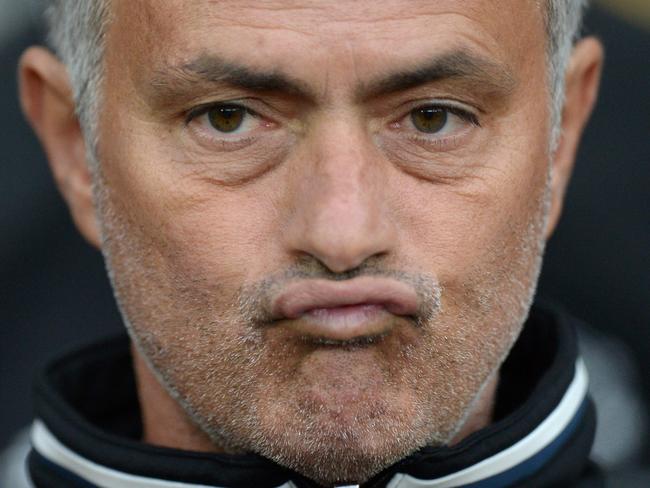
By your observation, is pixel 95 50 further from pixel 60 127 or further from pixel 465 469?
pixel 465 469

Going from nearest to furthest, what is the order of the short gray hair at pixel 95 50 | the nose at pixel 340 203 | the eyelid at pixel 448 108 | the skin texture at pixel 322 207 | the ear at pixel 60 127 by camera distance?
the nose at pixel 340 203, the skin texture at pixel 322 207, the eyelid at pixel 448 108, the short gray hair at pixel 95 50, the ear at pixel 60 127

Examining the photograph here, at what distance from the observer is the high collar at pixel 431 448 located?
346 centimetres

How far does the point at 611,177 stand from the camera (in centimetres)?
671

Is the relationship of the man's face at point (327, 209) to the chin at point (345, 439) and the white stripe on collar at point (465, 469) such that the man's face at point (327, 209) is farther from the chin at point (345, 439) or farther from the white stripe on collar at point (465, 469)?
the white stripe on collar at point (465, 469)

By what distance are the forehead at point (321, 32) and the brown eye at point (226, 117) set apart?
15 cm

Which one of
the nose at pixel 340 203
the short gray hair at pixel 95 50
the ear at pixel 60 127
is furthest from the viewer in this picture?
the ear at pixel 60 127

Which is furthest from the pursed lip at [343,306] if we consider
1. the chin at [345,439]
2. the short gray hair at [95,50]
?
the short gray hair at [95,50]

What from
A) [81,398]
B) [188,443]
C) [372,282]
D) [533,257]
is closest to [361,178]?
[372,282]

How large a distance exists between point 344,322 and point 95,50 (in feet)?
3.21

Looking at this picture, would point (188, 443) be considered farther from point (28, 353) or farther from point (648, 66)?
point (648, 66)

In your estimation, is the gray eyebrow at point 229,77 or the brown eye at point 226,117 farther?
the brown eye at point 226,117

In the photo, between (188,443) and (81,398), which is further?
(81,398)

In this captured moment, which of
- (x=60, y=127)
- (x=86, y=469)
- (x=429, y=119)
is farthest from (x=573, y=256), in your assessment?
(x=86, y=469)

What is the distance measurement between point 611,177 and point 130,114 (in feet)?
11.7
